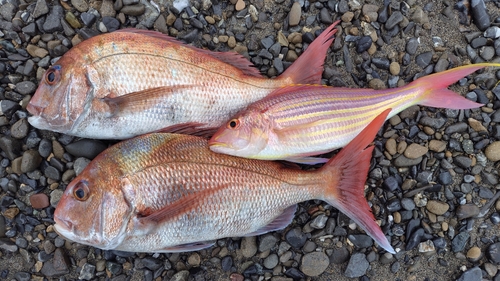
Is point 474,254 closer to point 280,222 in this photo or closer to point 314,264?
point 314,264

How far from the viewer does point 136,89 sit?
2.35 metres

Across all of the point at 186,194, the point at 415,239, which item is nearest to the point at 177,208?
the point at 186,194

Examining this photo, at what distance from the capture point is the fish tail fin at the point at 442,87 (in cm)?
258

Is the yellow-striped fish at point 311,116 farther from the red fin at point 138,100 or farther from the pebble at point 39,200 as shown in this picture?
the pebble at point 39,200

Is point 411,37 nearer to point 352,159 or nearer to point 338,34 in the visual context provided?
point 338,34

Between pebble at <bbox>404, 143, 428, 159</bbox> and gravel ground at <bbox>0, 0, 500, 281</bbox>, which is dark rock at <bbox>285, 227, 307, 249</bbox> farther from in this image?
pebble at <bbox>404, 143, 428, 159</bbox>

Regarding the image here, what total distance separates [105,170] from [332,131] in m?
1.49

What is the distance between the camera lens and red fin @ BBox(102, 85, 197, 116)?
2.30 meters

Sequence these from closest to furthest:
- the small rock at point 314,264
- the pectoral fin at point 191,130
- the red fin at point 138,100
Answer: the red fin at point 138,100 < the pectoral fin at point 191,130 < the small rock at point 314,264

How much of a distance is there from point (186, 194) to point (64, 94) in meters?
1.01

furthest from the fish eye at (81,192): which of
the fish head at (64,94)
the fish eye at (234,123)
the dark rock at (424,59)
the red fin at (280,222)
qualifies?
the dark rock at (424,59)

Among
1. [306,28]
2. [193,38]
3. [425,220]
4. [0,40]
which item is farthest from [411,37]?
[0,40]

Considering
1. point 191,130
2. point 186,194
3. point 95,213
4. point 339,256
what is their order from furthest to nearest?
point 339,256
point 191,130
point 186,194
point 95,213

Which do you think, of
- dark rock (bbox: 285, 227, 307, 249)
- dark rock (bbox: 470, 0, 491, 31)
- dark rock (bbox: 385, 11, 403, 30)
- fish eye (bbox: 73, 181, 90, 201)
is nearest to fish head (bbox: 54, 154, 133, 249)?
fish eye (bbox: 73, 181, 90, 201)
